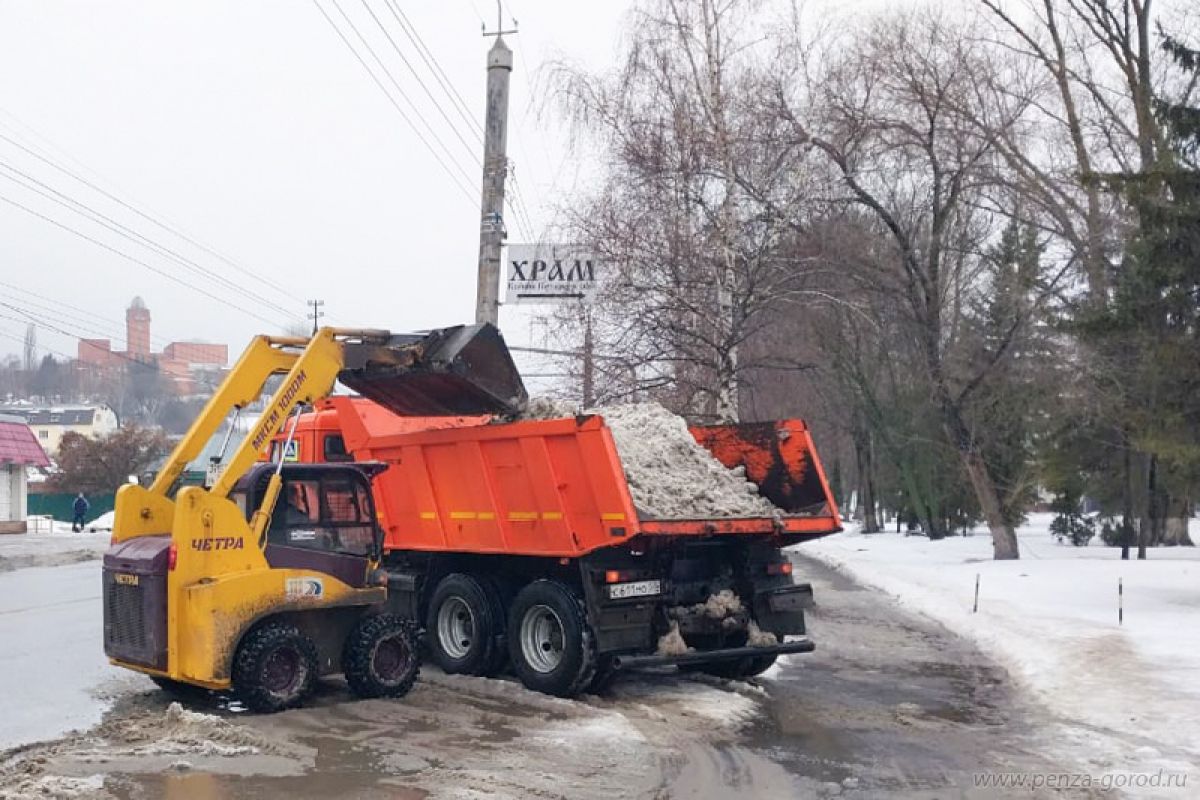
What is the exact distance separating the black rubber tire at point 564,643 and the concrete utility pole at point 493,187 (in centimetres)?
586

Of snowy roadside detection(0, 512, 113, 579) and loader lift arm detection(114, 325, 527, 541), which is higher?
loader lift arm detection(114, 325, 527, 541)

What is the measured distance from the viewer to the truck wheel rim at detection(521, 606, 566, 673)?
11.3 metres

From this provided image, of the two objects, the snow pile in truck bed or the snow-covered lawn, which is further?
the snow-covered lawn

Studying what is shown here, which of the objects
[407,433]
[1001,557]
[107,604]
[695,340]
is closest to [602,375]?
[695,340]

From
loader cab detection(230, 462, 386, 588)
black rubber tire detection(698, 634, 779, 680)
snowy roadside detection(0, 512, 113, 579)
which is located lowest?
snowy roadside detection(0, 512, 113, 579)

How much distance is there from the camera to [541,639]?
1154 cm

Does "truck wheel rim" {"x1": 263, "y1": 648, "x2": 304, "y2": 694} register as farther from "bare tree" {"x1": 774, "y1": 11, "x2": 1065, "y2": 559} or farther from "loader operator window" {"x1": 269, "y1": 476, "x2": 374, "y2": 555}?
"bare tree" {"x1": 774, "y1": 11, "x2": 1065, "y2": 559}

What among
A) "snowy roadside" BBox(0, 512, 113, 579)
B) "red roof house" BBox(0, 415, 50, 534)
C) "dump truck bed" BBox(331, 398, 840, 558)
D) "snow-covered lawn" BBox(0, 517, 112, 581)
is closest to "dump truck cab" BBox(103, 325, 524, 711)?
"dump truck bed" BBox(331, 398, 840, 558)

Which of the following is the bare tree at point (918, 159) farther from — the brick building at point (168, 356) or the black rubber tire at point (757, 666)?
the brick building at point (168, 356)

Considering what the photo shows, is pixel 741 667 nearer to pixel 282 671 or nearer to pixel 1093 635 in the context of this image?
pixel 282 671

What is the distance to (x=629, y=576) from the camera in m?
11.0

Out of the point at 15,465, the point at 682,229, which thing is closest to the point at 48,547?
the point at 15,465

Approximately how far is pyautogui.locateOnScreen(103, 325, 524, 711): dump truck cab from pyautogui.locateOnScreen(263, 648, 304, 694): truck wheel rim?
0.03 ft

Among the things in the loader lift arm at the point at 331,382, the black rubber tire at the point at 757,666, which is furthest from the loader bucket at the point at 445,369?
the black rubber tire at the point at 757,666
